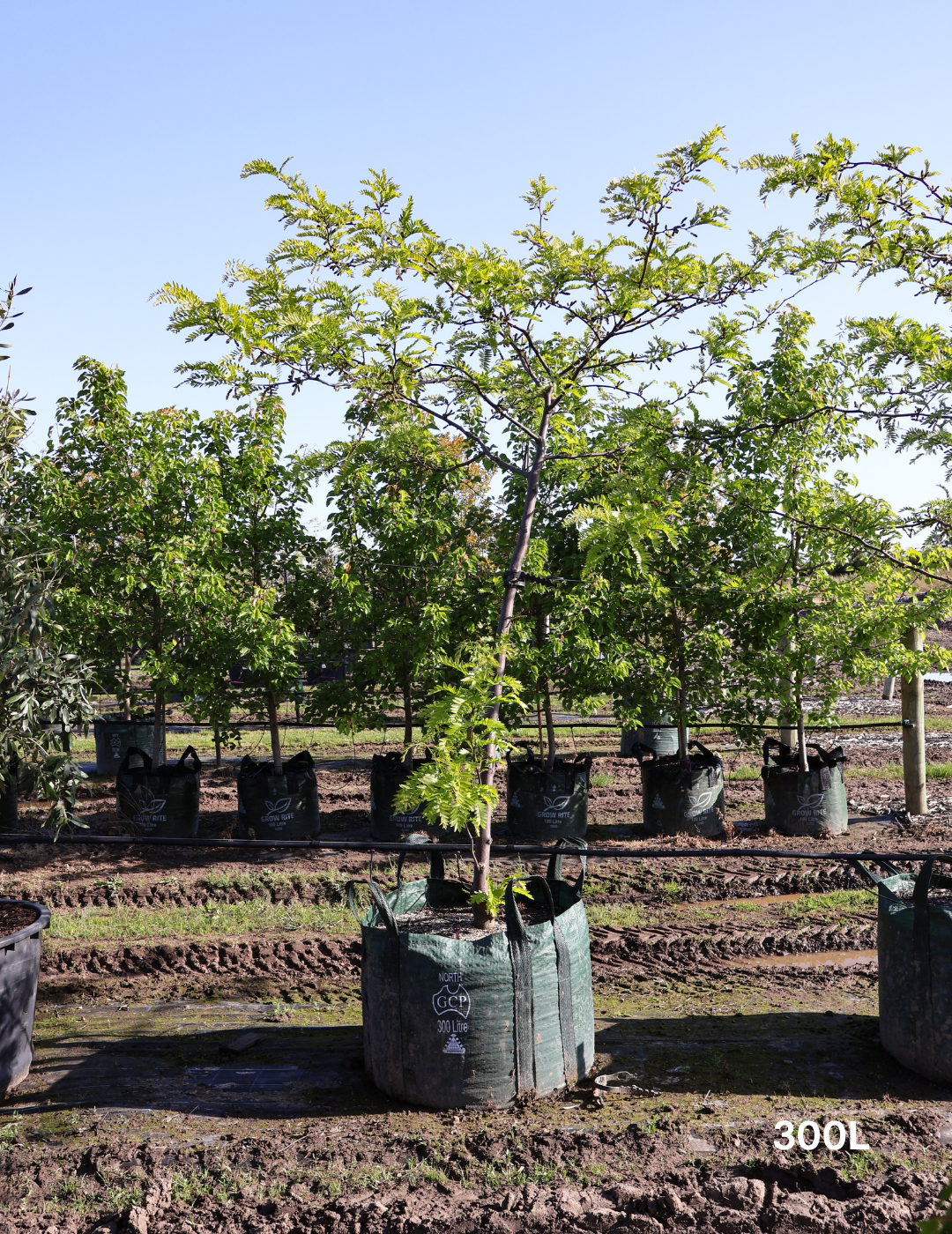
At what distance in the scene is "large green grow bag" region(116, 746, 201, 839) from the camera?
10164 millimetres

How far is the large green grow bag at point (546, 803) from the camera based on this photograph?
9.98 m

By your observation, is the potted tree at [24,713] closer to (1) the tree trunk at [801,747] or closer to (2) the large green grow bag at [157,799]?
(2) the large green grow bag at [157,799]

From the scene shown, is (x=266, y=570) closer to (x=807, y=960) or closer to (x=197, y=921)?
(x=197, y=921)

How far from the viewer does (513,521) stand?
9.37 meters

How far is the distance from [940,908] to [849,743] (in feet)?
40.9

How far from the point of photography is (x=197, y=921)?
7793 millimetres

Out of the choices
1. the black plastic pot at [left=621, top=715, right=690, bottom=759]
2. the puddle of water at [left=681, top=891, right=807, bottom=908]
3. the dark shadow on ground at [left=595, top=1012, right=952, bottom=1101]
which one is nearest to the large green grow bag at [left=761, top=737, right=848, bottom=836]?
the puddle of water at [left=681, top=891, right=807, bottom=908]

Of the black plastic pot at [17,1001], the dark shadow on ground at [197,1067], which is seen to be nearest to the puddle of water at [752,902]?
the dark shadow on ground at [197,1067]

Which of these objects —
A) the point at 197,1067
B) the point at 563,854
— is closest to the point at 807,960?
the point at 563,854

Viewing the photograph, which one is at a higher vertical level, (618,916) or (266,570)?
(266,570)

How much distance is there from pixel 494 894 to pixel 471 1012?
1.94 feet

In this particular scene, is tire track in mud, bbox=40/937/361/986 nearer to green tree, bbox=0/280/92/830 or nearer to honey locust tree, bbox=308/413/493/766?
green tree, bbox=0/280/92/830

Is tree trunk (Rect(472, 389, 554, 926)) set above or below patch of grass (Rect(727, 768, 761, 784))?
above

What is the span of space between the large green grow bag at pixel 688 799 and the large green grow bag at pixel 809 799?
1.87ft
